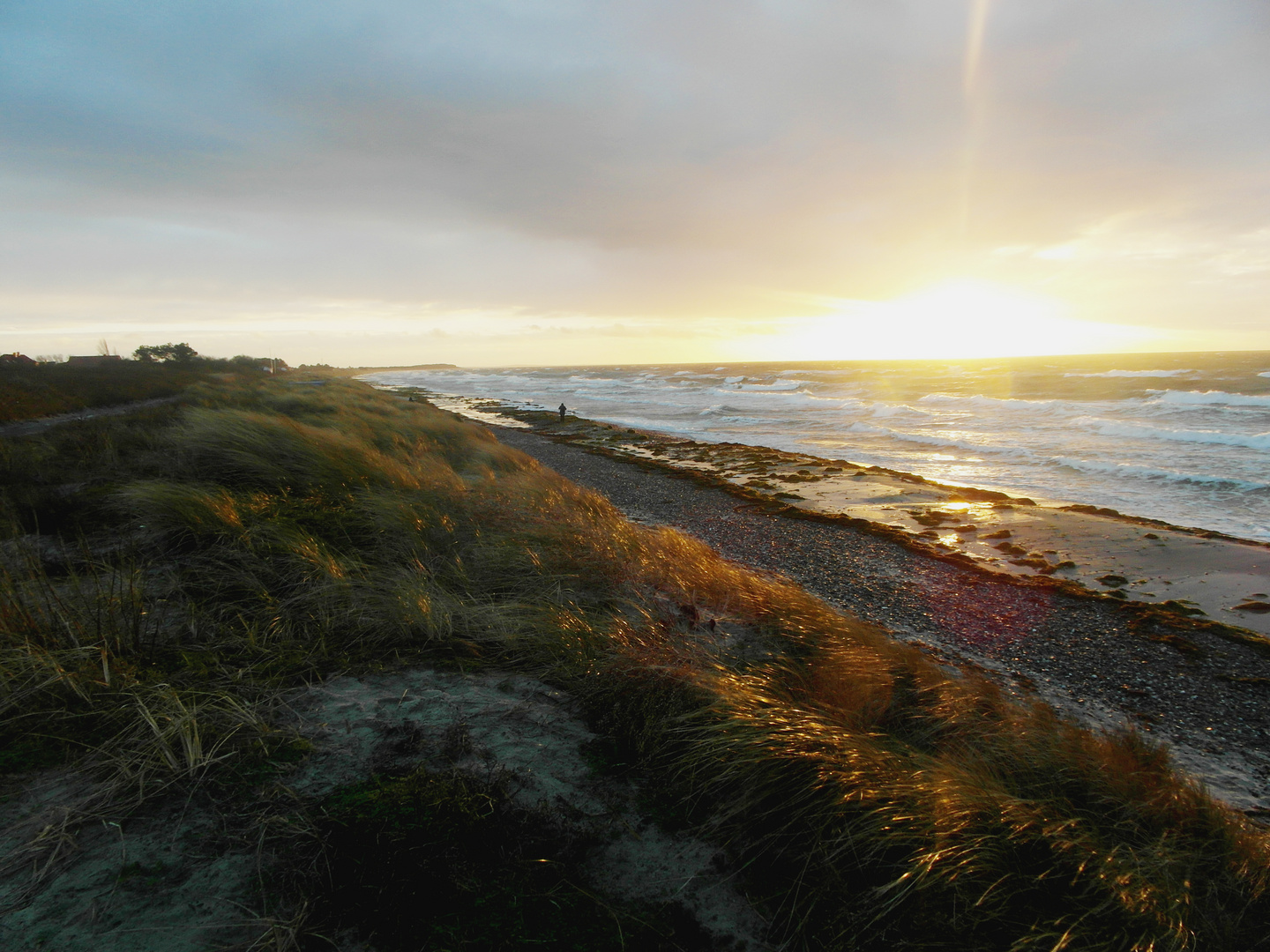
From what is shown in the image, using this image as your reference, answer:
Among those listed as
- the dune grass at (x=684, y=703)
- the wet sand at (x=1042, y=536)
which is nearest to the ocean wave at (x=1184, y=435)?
the wet sand at (x=1042, y=536)

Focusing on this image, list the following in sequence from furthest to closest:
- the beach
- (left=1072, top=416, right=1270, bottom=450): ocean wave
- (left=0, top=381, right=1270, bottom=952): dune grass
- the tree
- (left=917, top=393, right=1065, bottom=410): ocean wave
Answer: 1. the tree
2. (left=917, top=393, right=1065, bottom=410): ocean wave
3. (left=1072, top=416, right=1270, bottom=450): ocean wave
4. the beach
5. (left=0, top=381, right=1270, bottom=952): dune grass

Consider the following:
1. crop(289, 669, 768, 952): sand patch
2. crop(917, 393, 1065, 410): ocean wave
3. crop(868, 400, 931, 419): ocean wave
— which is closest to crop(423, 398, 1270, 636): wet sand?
crop(289, 669, 768, 952): sand patch

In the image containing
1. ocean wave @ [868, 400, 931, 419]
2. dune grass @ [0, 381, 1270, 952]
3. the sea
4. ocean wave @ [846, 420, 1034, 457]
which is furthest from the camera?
ocean wave @ [868, 400, 931, 419]

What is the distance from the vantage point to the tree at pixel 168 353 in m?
48.1

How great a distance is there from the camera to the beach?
16.5 ft

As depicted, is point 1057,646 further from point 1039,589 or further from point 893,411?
point 893,411

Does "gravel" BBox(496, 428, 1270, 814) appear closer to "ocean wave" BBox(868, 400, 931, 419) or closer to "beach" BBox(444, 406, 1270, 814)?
"beach" BBox(444, 406, 1270, 814)

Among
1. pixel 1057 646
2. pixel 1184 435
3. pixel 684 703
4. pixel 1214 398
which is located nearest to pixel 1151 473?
pixel 1184 435

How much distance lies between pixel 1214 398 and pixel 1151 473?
2994 centimetres

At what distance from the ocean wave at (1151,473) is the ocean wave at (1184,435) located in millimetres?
7578

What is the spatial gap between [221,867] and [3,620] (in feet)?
6.88

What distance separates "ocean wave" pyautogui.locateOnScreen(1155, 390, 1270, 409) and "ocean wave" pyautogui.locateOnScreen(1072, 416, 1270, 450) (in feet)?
42.9

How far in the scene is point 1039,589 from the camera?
7984mm

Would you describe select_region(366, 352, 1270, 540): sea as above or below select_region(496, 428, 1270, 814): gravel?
above
